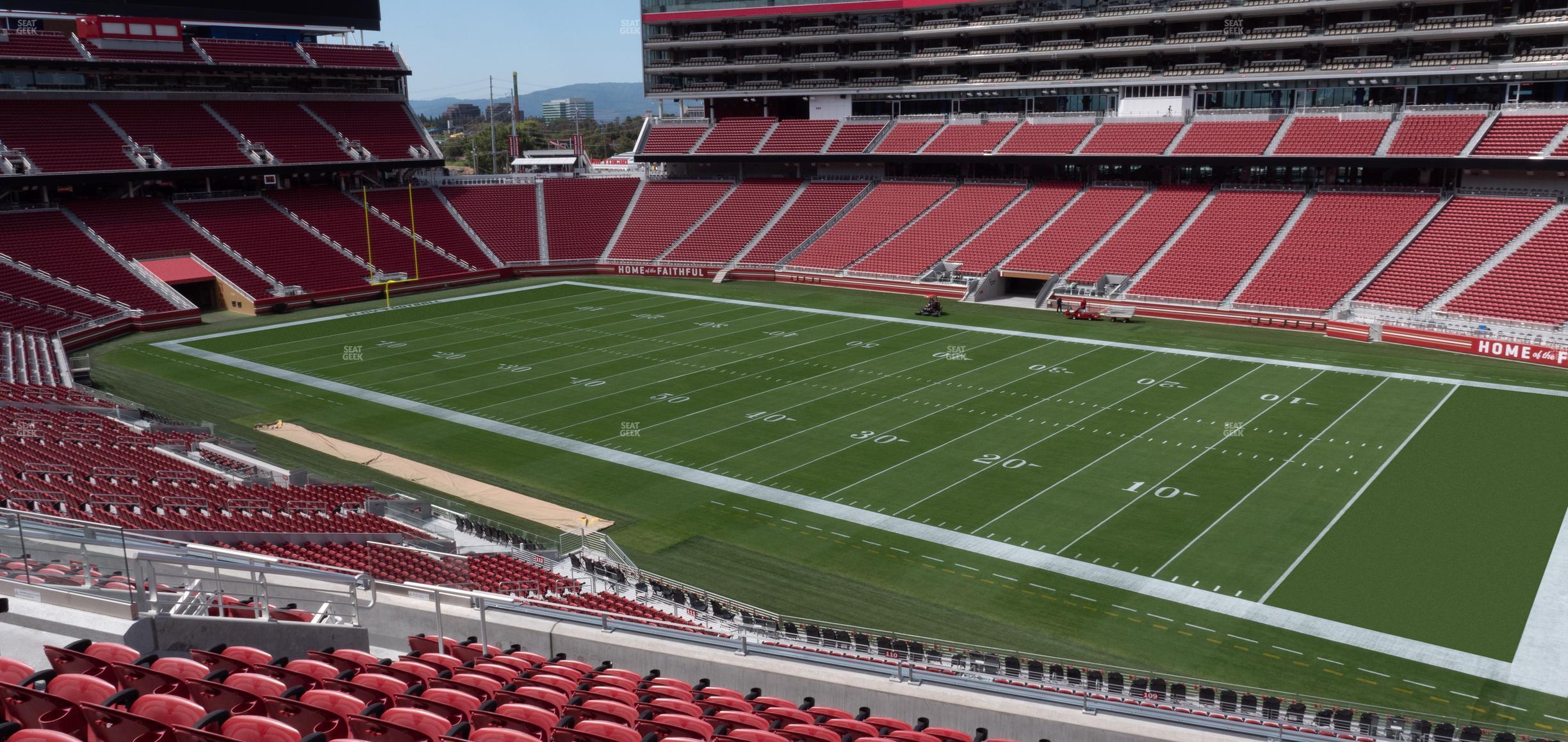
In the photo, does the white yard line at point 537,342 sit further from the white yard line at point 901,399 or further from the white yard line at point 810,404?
the white yard line at point 901,399

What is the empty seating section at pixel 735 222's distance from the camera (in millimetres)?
60000

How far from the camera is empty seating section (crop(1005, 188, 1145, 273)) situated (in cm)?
5044

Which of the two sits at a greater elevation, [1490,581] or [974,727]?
[974,727]

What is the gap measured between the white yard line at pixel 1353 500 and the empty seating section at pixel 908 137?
35038 millimetres

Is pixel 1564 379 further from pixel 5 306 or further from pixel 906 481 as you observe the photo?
pixel 5 306

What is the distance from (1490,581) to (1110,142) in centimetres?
3932

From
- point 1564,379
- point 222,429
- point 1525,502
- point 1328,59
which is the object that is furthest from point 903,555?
point 1328,59

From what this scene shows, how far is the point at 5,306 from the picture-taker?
40.2 meters

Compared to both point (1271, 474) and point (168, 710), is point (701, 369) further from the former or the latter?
point (168, 710)

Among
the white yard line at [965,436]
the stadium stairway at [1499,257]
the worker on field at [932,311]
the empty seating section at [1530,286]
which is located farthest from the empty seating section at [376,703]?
the stadium stairway at [1499,257]

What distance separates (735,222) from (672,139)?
10053mm

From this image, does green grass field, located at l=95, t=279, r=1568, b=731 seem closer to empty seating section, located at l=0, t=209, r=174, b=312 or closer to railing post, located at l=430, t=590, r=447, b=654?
empty seating section, located at l=0, t=209, r=174, b=312

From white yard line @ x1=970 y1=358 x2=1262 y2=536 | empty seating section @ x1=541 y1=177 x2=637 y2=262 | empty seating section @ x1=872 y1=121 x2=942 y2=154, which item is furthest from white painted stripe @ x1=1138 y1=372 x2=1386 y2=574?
empty seating section @ x1=541 y1=177 x2=637 y2=262

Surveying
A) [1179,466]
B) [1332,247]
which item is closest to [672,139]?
[1332,247]
